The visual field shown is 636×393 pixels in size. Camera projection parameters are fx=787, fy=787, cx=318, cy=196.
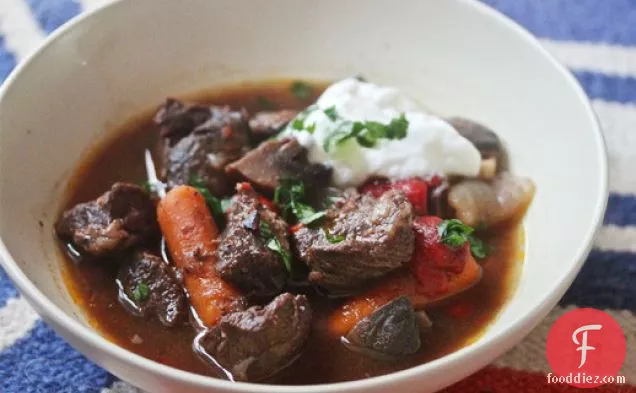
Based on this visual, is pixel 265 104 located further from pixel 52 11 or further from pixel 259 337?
pixel 259 337

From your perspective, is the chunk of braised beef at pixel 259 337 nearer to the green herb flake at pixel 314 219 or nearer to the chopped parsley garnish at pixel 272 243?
the chopped parsley garnish at pixel 272 243

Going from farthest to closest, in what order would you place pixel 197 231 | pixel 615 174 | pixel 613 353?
pixel 615 174 → pixel 197 231 → pixel 613 353

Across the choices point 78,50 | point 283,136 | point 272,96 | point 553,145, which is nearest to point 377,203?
point 283,136

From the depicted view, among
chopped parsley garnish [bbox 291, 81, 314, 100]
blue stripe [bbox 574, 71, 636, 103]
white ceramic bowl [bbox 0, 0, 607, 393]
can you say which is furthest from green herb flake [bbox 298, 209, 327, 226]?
blue stripe [bbox 574, 71, 636, 103]

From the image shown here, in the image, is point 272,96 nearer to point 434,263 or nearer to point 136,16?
point 136,16

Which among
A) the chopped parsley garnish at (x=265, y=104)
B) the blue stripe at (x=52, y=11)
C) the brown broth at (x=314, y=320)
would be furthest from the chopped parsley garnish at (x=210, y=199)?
the blue stripe at (x=52, y=11)

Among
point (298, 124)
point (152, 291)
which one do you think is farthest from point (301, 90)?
point (152, 291)
